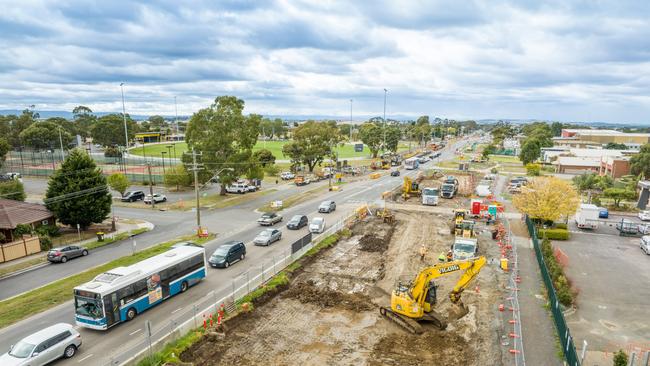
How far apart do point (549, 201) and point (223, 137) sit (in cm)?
4084

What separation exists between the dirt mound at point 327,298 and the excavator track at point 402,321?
1479mm

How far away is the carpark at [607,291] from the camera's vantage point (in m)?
20.8

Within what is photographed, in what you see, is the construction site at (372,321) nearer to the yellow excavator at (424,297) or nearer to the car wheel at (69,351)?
the yellow excavator at (424,297)

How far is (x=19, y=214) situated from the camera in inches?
1491

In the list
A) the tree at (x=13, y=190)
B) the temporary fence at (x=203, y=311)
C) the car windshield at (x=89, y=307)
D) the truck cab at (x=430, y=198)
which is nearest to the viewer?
the temporary fence at (x=203, y=311)

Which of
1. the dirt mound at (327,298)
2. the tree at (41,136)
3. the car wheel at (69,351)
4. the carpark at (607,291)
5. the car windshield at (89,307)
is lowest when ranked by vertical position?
the carpark at (607,291)

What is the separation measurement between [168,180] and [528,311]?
55.9 metres

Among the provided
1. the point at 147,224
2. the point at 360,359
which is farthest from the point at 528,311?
the point at 147,224

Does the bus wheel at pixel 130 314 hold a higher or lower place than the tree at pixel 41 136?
lower

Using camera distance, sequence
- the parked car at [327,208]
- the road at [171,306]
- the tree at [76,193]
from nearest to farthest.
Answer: the road at [171,306] → the tree at [76,193] → the parked car at [327,208]

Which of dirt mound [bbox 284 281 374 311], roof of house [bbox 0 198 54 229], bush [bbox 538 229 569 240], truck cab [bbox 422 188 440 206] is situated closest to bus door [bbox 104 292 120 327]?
dirt mound [bbox 284 281 374 311]

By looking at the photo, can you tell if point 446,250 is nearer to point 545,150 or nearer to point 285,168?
point 285,168

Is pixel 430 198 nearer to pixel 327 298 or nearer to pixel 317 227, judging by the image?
pixel 317 227

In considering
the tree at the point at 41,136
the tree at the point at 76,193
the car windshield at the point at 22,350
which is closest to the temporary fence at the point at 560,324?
the car windshield at the point at 22,350
